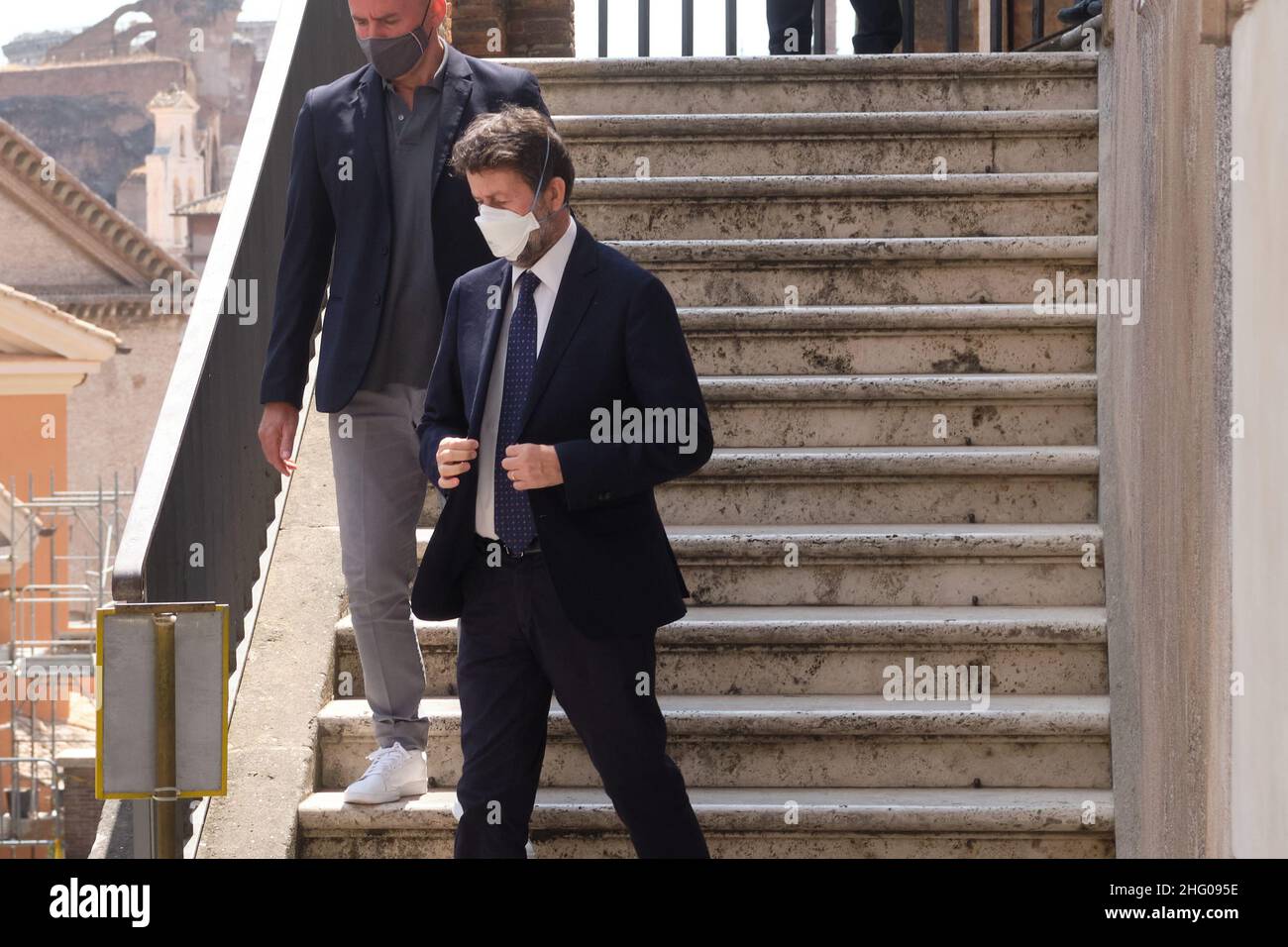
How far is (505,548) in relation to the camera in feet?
10.1

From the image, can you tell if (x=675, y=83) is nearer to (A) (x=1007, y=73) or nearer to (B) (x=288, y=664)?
(A) (x=1007, y=73)

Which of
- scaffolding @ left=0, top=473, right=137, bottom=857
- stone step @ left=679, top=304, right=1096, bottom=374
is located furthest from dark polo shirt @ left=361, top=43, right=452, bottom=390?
scaffolding @ left=0, top=473, right=137, bottom=857

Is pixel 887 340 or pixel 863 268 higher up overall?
pixel 863 268

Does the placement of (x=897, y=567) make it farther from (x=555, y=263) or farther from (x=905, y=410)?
(x=555, y=263)

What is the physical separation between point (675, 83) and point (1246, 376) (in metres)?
3.43

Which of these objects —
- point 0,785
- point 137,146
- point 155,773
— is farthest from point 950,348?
point 137,146

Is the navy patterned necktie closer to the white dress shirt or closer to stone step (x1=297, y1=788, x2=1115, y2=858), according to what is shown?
the white dress shirt

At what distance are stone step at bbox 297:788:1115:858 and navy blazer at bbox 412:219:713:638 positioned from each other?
818 mm

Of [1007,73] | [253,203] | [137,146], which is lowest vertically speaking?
[253,203]

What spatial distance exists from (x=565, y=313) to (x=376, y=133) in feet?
2.67

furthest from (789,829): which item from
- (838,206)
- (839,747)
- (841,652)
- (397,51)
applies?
(838,206)

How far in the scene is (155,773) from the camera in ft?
8.59

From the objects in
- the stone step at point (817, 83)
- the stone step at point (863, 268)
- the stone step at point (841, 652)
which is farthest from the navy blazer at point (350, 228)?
the stone step at point (817, 83)

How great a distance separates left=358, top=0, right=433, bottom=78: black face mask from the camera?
3578mm
